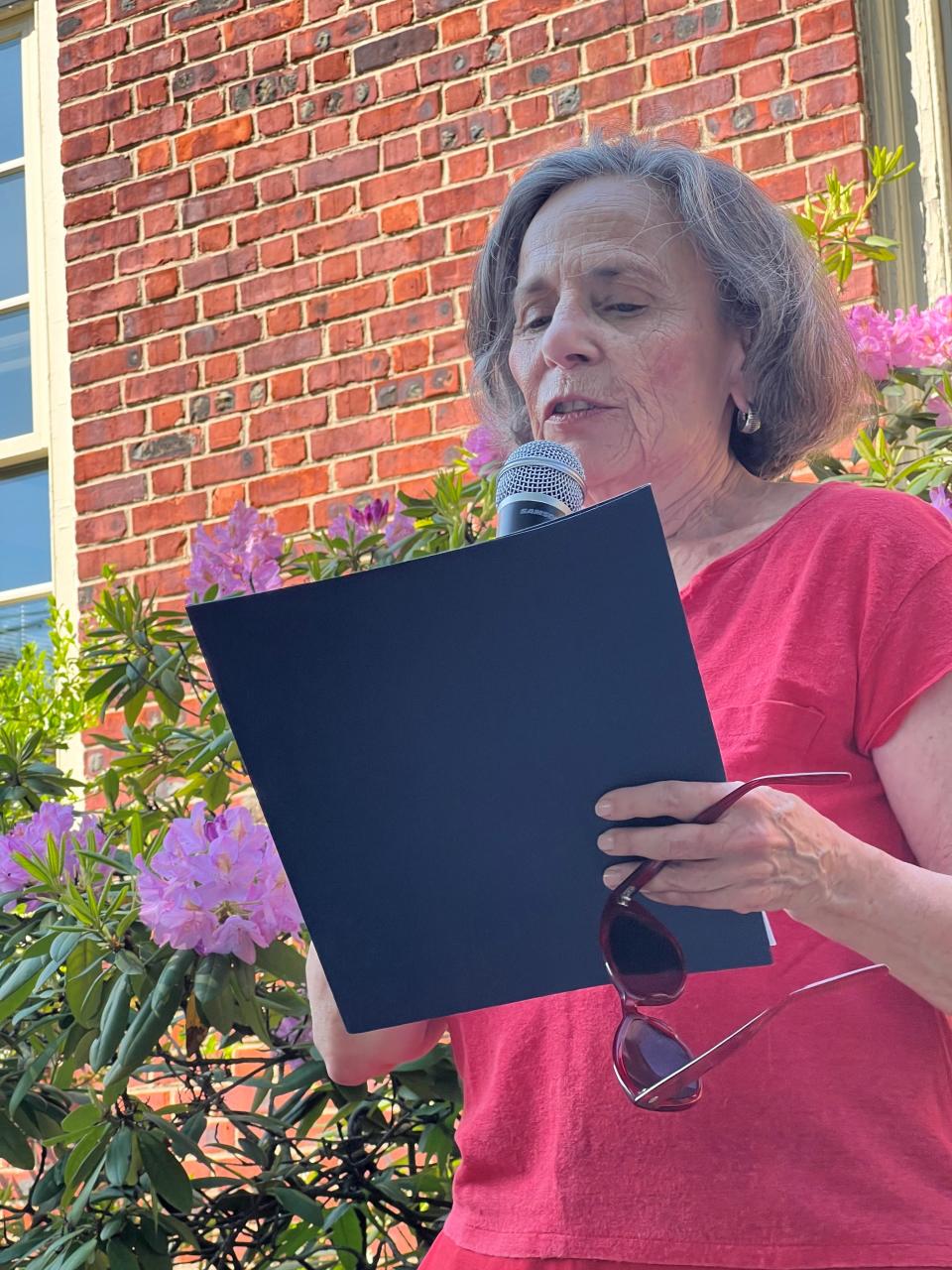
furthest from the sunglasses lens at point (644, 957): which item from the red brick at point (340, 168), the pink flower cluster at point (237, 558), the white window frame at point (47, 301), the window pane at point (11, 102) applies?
the window pane at point (11, 102)

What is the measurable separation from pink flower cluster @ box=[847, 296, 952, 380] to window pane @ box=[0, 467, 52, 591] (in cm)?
274

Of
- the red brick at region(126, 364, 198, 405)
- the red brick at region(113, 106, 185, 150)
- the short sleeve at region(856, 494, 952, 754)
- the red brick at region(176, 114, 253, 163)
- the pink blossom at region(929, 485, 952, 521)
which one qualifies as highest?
the red brick at region(113, 106, 185, 150)

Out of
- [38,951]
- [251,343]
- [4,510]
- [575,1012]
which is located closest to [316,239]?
[251,343]

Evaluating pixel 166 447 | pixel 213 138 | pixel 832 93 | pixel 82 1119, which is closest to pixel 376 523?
pixel 82 1119

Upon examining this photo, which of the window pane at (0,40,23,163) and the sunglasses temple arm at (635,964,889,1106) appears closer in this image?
the sunglasses temple arm at (635,964,889,1106)

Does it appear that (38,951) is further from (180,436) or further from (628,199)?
(180,436)

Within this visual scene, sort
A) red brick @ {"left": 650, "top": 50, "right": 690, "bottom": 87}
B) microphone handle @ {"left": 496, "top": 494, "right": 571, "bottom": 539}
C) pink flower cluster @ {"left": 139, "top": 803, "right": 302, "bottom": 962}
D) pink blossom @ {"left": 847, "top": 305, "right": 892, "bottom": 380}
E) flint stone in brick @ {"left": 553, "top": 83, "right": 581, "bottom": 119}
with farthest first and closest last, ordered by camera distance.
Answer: flint stone in brick @ {"left": 553, "top": 83, "right": 581, "bottom": 119}
red brick @ {"left": 650, "top": 50, "right": 690, "bottom": 87}
pink blossom @ {"left": 847, "top": 305, "right": 892, "bottom": 380}
pink flower cluster @ {"left": 139, "top": 803, "right": 302, "bottom": 962}
microphone handle @ {"left": 496, "top": 494, "right": 571, "bottom": 539}

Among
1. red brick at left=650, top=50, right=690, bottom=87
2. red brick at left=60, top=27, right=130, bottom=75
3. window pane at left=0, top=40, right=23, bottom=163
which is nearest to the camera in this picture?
red brick at left=650, top=50, right=690, bottom=87

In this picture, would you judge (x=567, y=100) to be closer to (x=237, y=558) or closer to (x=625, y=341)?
(x=237, y=558)

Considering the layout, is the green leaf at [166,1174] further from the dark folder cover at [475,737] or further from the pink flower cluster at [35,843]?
the dark folder cover at [475,737]

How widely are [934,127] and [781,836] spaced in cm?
284

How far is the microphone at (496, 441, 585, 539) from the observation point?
1287 millimetres

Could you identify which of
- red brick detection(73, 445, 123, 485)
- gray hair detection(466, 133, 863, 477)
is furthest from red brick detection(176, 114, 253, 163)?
gray hair detection(466, 133, 863, 477)

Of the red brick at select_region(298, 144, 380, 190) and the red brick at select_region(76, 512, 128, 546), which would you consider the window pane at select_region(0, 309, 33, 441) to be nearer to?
the red brick at select_region(76, 512, 128, 546)
